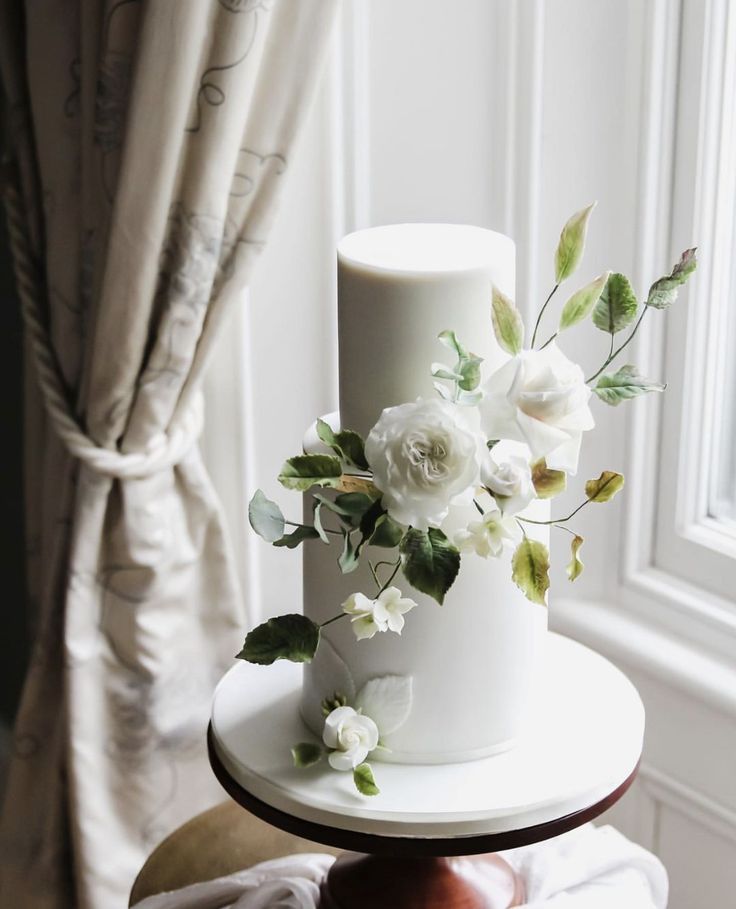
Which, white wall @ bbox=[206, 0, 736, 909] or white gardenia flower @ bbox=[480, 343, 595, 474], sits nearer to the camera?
white gardenia flower @ bbox=[480, 343, 595, 474]

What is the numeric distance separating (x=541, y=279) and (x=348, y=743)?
0.74 metres

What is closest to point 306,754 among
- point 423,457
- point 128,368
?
point 423,457

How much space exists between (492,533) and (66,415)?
2.33 feet

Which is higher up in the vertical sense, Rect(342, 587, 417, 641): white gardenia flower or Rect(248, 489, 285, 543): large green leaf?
Rect(248, 489, 285, 543): large green leaf

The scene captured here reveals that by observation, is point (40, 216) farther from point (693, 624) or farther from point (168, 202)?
point (693, 624)

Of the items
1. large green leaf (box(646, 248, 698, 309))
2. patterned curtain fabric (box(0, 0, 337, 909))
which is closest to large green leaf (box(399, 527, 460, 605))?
large green leaf (box(646, 248, 698, 309))

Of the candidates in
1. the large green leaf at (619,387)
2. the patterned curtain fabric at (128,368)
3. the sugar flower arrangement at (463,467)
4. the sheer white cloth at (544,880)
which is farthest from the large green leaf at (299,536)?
the patterned curtain fabric at (128,368)

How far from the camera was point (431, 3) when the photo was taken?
4.59 feet

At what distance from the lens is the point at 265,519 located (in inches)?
35.0

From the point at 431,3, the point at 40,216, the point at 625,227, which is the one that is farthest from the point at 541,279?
the point at 40,216

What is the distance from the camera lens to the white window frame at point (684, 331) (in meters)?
1.35

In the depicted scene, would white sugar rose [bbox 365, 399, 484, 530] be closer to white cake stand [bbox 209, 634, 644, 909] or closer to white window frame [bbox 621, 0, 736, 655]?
white cake stand [bbox 209, 634, 644, 909]

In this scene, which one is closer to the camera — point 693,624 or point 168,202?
point 168,202

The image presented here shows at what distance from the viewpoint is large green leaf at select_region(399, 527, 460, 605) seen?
0.85 m
